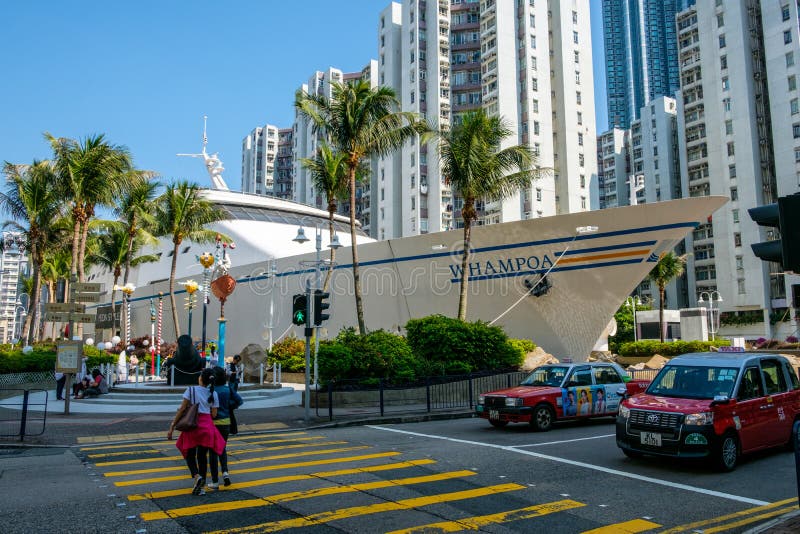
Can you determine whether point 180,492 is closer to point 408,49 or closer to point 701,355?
point 701,355

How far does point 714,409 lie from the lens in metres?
8.91

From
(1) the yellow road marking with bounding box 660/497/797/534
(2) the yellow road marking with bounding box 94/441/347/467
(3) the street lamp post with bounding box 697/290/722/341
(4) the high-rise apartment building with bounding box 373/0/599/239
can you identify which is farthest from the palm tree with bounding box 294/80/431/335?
(4) the high-rise apartment building with bounding box 373/0/599/239

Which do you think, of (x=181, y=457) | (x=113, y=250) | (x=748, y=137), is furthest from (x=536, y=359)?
(x=748, y=137)

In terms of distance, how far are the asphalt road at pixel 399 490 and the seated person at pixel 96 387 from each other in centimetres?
994

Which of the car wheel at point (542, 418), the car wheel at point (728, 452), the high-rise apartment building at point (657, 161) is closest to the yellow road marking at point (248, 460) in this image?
the car wheel at point (542, 418)

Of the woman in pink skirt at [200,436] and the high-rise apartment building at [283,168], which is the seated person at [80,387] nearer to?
the woman in pink skirt at [200,436]

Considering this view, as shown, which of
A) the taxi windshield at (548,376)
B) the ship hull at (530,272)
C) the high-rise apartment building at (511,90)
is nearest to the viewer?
the taxi windshield at (548,376)

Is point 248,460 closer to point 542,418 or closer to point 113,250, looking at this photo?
point 542,418

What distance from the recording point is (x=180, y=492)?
7.84 metres

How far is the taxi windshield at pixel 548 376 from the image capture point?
14227 mm

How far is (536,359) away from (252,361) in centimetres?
1231

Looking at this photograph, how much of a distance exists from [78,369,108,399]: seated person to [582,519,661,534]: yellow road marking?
19.6 metres

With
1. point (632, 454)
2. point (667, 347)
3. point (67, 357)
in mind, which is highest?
point (67, 357)

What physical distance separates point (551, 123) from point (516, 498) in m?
62.1
